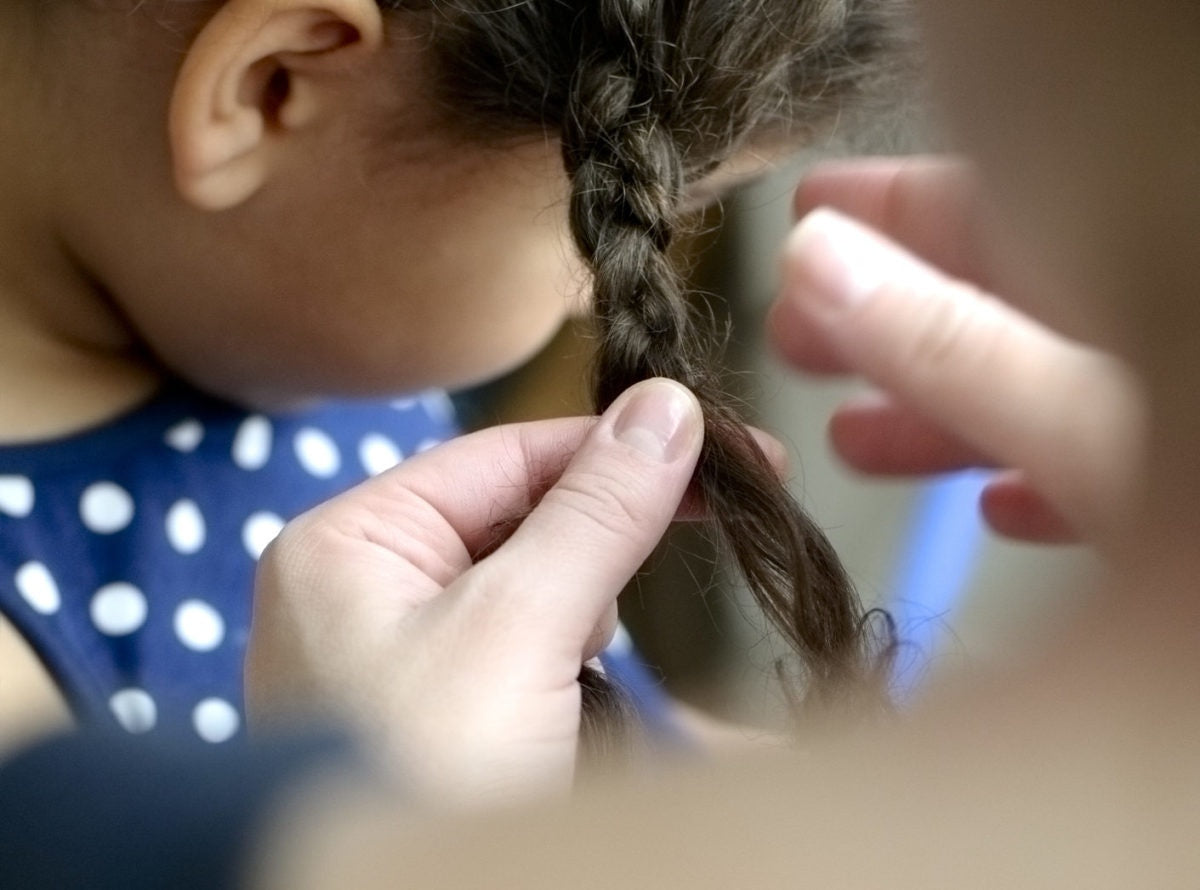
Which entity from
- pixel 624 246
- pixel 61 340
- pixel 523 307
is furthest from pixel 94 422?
pixel 624 246

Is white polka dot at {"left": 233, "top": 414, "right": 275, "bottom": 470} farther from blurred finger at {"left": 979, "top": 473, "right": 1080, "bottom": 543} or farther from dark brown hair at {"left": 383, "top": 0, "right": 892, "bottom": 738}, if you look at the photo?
blurred finger at {"left": 979, "top": 473, "right": 1080, "bottom": 543}

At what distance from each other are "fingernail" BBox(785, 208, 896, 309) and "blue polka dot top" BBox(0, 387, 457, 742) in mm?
359

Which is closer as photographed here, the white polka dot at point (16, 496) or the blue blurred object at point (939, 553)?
the white polka dot at point (16, 496)

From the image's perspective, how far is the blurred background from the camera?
595 millimetres

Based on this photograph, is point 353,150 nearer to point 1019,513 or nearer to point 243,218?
point 243,218

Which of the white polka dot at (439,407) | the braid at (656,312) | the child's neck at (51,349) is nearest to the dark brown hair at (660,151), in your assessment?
the braid at (656,312)

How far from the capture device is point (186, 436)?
688 mm

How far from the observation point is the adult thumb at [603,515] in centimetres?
37

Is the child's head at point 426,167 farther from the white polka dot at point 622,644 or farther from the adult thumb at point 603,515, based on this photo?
the white polka dot at point 622,644

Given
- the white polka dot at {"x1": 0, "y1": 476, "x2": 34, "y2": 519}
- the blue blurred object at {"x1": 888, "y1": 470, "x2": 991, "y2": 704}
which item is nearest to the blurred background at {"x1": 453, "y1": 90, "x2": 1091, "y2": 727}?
the blue blurred object at {"x1": 888, "y1": 470, "x2": 991, "y2": 704}

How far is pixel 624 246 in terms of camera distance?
16.8 inches

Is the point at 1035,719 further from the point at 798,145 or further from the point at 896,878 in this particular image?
the point at 798,145

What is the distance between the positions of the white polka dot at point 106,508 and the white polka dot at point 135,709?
97mm

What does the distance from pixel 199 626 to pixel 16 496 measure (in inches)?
5.0
